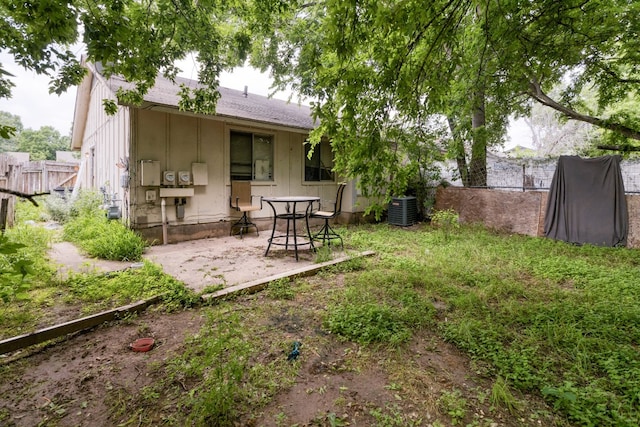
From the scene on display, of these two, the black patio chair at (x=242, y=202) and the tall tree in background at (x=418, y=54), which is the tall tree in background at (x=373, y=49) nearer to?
the tall tree in background at (x=418, y=54)

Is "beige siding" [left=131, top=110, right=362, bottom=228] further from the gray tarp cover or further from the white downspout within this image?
the gray tarp cover

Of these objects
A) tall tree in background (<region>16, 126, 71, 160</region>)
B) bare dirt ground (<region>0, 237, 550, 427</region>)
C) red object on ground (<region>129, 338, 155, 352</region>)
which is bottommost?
bare dirt ground (<region>0, 237, 550, 427</region>)

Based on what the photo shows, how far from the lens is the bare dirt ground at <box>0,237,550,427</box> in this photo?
5.44 ft

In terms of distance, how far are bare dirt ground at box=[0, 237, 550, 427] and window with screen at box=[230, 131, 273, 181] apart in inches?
177

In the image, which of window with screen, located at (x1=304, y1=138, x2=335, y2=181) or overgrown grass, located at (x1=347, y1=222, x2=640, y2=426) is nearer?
overgrown grass, located at (x1=347, y1=222, x2=640, y2=426)

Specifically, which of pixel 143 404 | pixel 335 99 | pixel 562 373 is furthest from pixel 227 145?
pixel 562 373

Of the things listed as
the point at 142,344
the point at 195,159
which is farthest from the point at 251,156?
the point at 142,344

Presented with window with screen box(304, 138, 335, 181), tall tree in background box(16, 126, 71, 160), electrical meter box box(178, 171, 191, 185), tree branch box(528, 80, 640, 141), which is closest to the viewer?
tree branch box(528, 80, 640, 141)

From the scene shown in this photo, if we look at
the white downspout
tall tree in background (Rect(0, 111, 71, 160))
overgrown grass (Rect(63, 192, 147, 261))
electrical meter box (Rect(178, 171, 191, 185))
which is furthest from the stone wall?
tall tree in background (Rect(0, 111, 71, 160))

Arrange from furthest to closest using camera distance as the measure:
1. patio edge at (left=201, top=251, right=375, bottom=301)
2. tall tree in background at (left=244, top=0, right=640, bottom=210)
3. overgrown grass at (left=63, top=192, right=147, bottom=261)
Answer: overgrown grass at (left=63, top=192, right=147, bottom=261) < patio edge at (left=201, top=251, right=375, bottom=301) < tall tree in background at (left=244, top=0, right=640, bottom=210)

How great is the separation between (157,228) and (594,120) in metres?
8.23

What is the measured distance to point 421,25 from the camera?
2518mm

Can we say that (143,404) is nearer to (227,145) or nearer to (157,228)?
(157,228)

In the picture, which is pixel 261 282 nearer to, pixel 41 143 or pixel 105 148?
pixel 105 148
